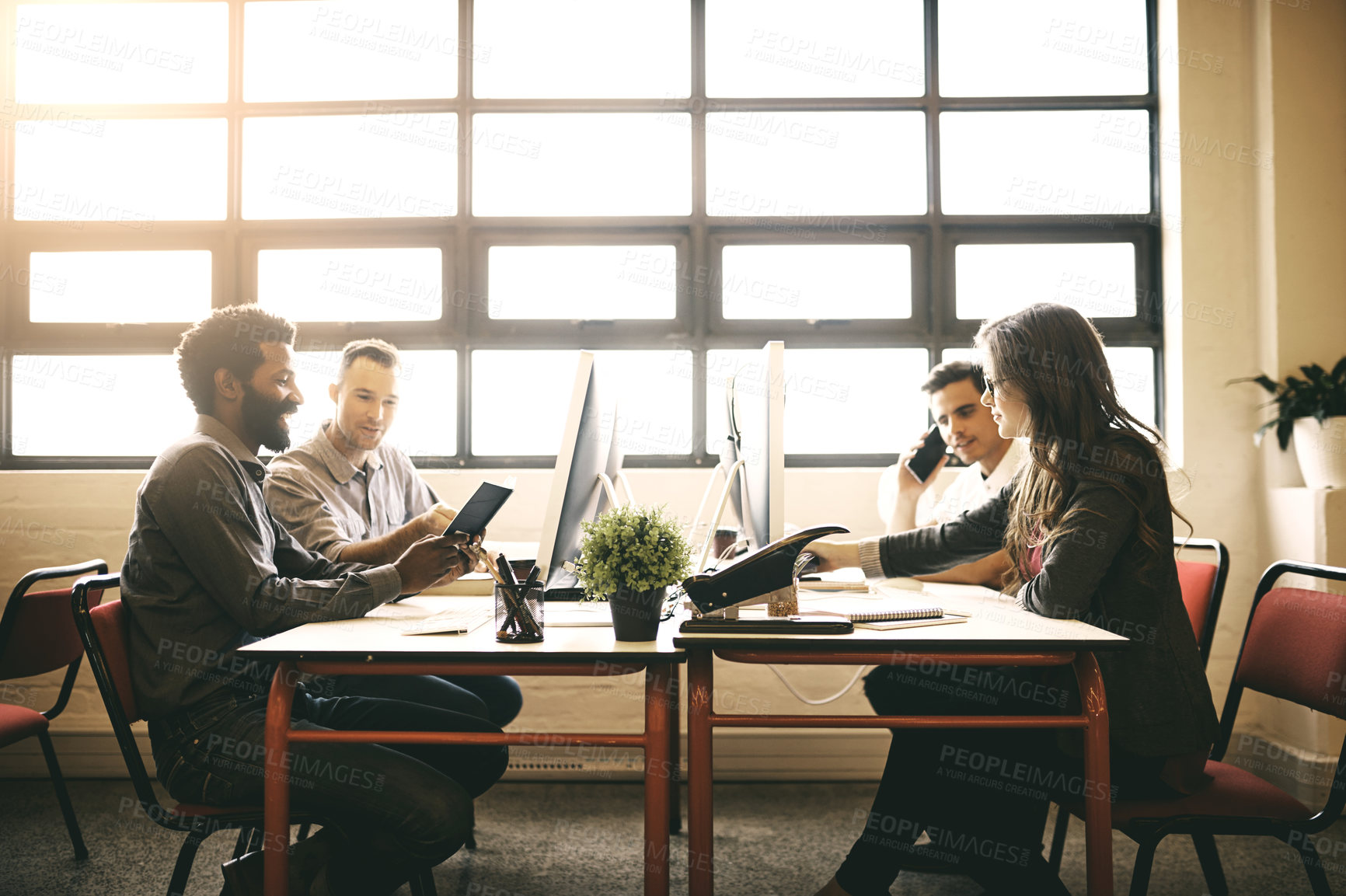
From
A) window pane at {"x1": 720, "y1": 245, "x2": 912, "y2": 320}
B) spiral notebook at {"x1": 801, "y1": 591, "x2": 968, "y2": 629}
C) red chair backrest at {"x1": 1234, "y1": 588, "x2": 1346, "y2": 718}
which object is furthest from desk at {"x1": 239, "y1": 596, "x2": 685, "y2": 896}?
window pane at {"x1": 720, "y1": 245, "x2": 912, "y2": 320}

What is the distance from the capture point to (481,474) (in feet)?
9.55

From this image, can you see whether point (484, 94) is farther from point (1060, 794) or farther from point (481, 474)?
point (1060, 794)

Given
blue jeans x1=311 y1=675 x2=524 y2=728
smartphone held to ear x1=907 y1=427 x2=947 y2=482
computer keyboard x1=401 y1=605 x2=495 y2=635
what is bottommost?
blue jeans x1=311 y1=675 x2=524 y2=728

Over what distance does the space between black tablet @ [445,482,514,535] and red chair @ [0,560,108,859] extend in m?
0.95

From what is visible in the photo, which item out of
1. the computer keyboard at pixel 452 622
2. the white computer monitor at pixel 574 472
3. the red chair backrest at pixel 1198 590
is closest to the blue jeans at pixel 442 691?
the computer keyboard at pixel 452 622

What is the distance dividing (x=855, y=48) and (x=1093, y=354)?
1981 mm

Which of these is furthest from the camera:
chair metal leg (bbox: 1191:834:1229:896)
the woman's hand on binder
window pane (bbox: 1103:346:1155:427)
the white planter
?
window pane (bbox: 1103:346:1155:427)

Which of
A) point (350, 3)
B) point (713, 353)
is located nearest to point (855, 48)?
point (713, 353)

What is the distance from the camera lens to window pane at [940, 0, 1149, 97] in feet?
10.1

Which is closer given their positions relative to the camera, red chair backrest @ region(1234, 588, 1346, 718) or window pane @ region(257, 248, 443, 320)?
red chair backrest @ region(1234, 588, 1346, 718)

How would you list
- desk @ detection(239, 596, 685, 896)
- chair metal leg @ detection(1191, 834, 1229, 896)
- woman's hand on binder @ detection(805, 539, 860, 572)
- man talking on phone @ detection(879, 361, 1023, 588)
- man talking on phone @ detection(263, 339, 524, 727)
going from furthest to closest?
1. man talking on phone @ detection(879, 361, 1023, 588)
2. man talking on phone @ detection(263, 339, 524, 727)
3. woman's hand on binder @ detection(805, 539, 860, 572)
4. chair metal leg @ detection(1191, 834, 1229, 896)
5. desk @ detection(239, 596, 685, 896)

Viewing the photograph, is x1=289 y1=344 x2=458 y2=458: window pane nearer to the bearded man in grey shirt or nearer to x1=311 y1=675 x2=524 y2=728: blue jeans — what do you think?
x1=311 y1=675 x2=524 y2=728: blue jeans

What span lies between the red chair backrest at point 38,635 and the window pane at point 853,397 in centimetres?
207

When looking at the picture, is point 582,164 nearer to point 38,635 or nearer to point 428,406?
point 428,406
